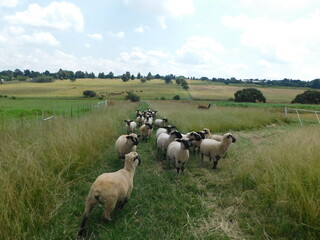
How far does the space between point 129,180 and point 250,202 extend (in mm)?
2527

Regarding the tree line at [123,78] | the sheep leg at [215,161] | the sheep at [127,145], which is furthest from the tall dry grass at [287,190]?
the tree line at [123,78]

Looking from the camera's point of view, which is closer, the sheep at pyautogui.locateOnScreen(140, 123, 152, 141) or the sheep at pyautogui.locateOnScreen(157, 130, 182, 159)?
the sheep at pyautogui.locateOnScreen(157, 130, 182, 159)

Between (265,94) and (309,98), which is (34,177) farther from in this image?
(265,94)

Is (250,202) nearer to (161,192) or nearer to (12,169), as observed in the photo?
(161,192)

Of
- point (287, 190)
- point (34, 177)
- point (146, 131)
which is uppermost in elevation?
point (34, 177)

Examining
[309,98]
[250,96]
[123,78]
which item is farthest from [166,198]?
[123,78]

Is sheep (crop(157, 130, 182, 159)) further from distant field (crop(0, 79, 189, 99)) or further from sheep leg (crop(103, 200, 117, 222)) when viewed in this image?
distant field (crop(0, 79, 189, 99))

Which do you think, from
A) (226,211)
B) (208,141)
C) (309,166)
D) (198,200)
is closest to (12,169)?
(198,200)

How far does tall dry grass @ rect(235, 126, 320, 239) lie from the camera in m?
3.80

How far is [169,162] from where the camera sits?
8.30 meters

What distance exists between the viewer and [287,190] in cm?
446

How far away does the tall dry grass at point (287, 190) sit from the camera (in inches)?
149

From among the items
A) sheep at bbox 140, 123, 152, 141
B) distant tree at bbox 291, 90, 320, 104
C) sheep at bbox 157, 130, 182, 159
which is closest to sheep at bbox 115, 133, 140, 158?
sheep at bbox 157, 130, 182, 159

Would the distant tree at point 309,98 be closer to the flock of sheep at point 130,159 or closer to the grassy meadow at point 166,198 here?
the flock of sheep at point 130,159
